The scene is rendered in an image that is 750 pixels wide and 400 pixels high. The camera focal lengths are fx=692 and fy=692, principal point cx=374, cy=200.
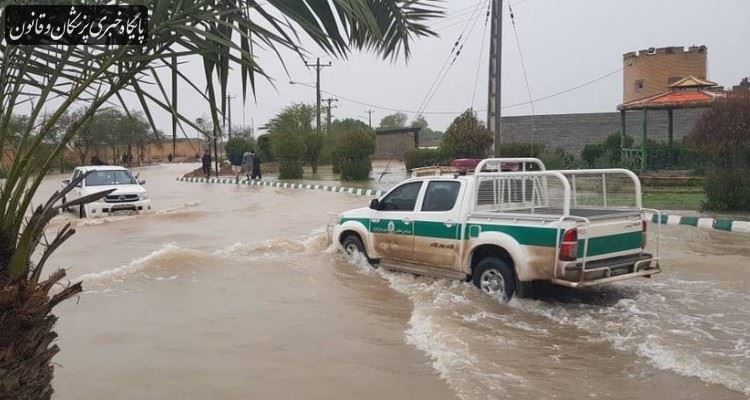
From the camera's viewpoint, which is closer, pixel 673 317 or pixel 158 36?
pixel 158 36

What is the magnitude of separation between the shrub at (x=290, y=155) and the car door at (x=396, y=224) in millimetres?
26190

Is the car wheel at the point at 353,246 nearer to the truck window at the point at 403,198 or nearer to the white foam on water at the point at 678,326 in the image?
the truck window at the point at 403,198

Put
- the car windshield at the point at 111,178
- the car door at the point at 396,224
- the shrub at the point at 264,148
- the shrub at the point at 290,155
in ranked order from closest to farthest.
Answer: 1. the car door at the point at 396,224
2. the car windshield at the point at 111,178
3. the shrub at the point at 290,155
4. the shrub at the point at 264,148

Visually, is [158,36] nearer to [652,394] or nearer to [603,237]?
[652,394]

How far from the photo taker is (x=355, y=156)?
31.5m

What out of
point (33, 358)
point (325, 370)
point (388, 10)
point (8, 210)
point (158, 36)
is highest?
point (388, 10)

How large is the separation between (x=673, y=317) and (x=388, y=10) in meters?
4.86

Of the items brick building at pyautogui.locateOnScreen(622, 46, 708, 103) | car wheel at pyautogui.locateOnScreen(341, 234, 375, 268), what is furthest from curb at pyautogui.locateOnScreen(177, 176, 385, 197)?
brick building at pyautogui.locateOnScreen(622, 46, 708, 103)

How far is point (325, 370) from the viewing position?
552 cm

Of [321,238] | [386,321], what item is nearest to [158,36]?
[386,321]

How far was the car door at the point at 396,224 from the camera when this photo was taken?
880 centimetres

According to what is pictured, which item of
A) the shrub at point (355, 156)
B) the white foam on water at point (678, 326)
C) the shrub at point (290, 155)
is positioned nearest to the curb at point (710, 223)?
the white foam on water at point (678, 326)

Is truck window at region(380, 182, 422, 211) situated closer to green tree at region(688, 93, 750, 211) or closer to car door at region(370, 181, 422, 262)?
car door at region(370, 181, 422, 262)

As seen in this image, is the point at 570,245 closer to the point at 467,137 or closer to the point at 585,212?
the point at 585,212
